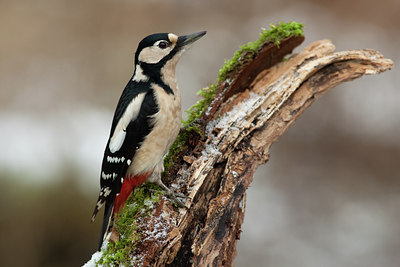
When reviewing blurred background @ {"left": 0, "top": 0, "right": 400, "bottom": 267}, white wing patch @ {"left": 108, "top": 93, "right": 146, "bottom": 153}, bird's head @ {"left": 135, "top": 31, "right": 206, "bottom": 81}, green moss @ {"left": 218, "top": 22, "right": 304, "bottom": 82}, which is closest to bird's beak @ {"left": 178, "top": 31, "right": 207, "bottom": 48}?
bird's head @ {"left": 135, "top": 31, "right": 206, "bottom": 81}

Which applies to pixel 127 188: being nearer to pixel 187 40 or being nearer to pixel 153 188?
pixel 153 188

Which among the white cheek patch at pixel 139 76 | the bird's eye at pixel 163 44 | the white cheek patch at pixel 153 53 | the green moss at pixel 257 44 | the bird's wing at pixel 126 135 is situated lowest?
the bird's wing at pixel 126 135

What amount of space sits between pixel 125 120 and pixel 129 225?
0.69 m

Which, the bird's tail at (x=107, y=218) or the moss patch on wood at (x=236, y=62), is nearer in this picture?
the bird's tail at (x=107, y=218)

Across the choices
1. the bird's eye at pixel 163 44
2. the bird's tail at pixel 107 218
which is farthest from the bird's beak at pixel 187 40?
the bird's tail at pixel 107 218

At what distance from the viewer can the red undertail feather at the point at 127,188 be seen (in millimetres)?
2633

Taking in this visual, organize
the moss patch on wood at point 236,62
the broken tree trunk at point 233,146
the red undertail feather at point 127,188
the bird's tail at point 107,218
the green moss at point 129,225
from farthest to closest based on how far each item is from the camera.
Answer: the moss patch on wood at point 236,62 < the red undertail feather at point 127,188 < the bird's tail at point 107,218 < the broken tree trunk at point 233,146 < the green moss at point 129,225

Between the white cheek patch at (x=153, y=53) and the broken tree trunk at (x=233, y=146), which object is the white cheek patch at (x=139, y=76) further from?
the broken tree trunk at (x=233, y=146)

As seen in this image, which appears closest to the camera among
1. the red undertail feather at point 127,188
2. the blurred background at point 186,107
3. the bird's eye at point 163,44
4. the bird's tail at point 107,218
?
the bird's tail at point 107,218

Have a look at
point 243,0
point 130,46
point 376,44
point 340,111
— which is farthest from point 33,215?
point 376,44

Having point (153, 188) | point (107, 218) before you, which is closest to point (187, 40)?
point (153, 188)

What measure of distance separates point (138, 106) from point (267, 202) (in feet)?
9.68

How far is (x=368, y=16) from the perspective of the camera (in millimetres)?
6359

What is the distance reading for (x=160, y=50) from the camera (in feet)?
9.21
